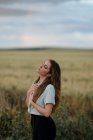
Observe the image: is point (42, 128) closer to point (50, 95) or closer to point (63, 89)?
point (50, 95)

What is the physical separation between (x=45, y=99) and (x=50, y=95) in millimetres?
49

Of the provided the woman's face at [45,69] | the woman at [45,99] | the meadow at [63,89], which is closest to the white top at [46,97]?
the woman at [45,99]

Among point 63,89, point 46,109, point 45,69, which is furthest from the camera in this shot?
point 63,89

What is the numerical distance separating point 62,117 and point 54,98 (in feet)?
7.52

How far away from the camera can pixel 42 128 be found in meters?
3.36

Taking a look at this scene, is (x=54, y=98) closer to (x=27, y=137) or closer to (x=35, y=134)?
(x=35, y=134)

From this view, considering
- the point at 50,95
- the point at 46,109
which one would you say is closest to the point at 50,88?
the point at 50,95

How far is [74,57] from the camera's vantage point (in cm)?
592

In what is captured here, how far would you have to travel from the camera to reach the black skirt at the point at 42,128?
3346 millimetres

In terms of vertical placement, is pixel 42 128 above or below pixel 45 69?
below

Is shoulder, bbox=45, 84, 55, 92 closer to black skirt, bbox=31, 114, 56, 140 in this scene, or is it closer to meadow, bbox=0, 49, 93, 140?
black skirt, bbox=31, 114, 56, 140

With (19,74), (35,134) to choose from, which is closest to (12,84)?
(19,74)

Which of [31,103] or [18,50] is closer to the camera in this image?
[31,103]

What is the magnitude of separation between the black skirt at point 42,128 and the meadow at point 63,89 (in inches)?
84.3
